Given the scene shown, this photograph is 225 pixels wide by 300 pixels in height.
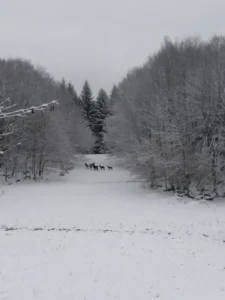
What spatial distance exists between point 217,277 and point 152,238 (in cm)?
367

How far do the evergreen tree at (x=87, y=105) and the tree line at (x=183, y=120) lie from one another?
1177 inches

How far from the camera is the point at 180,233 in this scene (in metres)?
11.5

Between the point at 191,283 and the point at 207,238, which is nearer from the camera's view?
the point at 191,283

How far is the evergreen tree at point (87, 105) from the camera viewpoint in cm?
5366

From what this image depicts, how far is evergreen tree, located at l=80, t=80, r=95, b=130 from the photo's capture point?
176ft

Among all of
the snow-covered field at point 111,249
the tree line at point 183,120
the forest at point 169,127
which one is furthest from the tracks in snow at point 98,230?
the tree line at point 183,120

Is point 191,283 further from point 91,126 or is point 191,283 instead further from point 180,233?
point 91,126

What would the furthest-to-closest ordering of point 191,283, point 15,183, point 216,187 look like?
point 15,183 < point 216,187 < point 191,283

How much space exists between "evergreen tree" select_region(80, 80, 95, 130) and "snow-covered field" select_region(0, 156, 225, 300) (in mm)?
36114

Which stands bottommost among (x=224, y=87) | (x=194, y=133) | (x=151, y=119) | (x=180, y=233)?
(x=180, y=233)

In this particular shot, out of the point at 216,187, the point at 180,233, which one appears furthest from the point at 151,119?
the point at 180,233

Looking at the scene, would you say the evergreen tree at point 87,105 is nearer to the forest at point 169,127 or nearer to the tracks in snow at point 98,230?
the forest at point 169,127

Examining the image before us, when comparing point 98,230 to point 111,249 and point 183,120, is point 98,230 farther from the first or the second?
point 183,120

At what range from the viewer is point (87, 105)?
55.1 m
